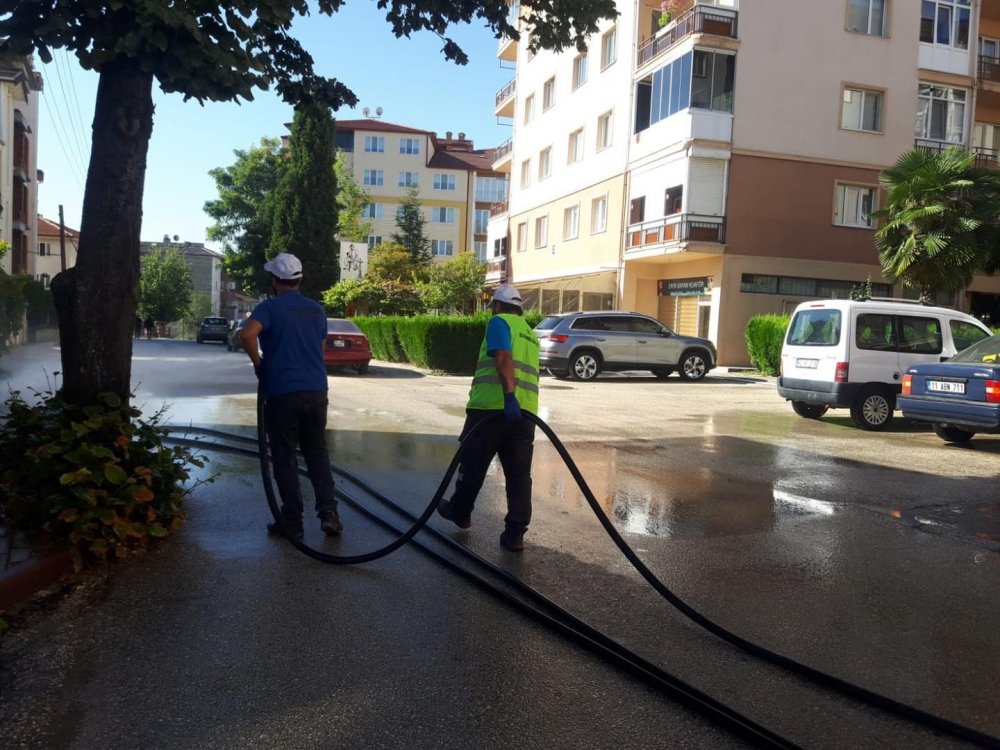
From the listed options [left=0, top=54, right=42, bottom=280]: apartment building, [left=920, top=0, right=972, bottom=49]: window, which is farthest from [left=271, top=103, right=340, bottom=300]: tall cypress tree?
[left=920, top=0, right=972, bottom=49]: window

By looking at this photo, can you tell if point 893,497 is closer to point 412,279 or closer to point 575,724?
point 575,724

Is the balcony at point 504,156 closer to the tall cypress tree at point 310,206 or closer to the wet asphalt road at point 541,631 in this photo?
the tall cypress tree at point 310,206

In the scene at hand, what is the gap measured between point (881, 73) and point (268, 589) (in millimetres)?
28949

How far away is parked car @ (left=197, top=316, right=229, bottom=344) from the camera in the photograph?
159 ft

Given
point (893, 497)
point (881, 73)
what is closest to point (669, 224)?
point (881, 73)

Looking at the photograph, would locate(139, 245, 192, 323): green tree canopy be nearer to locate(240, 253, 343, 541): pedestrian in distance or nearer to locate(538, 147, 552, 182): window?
locate(538, 147, 552, 182): window

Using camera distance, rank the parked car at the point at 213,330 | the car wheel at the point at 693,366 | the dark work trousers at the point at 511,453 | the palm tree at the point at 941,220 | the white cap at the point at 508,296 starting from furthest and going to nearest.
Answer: the parked car at the point at 213,330
the car wheel at the point at 693,366
the palm tree at the point at 941,220
the white cap at the point at 508,296
the dark work trousers at the point at 511,453

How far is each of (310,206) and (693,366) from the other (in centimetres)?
3008

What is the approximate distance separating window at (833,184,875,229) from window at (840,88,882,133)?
1.87 m

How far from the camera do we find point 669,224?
91.0ft

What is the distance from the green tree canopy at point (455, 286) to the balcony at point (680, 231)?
29.9 ft

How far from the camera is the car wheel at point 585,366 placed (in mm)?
21328

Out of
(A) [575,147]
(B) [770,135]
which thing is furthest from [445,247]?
(B) [770,135]

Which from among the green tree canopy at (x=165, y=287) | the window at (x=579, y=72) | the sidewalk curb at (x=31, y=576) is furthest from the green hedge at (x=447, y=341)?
the green tree canopy at (x=165, y=287)
